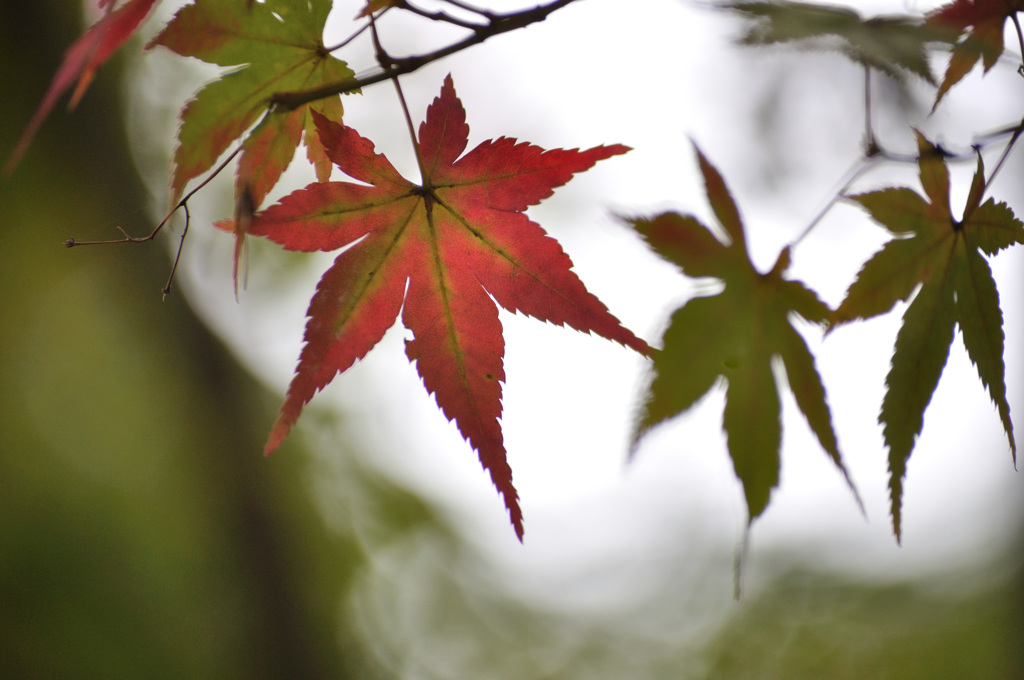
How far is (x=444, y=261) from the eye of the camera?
537 mm

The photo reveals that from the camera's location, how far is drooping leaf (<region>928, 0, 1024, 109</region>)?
60 cm

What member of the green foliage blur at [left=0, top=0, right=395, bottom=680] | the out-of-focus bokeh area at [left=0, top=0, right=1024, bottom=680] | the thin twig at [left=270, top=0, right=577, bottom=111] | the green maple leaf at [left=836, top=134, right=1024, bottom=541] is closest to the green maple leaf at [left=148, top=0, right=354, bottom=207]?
the thin twig at [left=270, top=0, right=577, bottom=111]

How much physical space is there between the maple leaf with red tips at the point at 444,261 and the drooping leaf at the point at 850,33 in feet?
0.65

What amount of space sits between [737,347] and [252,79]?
0.59 meters

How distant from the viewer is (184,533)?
3.18 m

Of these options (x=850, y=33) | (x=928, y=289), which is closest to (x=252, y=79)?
(x=850, y=33)

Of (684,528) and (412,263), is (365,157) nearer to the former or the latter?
(412,263)

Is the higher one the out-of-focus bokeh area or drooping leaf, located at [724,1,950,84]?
drooping leaf, located at [724,1,950,84]

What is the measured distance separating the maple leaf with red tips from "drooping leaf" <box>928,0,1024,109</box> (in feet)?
1.48

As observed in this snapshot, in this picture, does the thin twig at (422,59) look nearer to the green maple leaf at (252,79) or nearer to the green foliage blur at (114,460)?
the green maple leaf at (252,79)

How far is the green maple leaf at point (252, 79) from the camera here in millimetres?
448

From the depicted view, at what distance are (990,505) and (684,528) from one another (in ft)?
7.43

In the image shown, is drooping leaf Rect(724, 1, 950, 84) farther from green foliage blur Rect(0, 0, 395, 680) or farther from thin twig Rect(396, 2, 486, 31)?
green foliage blur Rect(0, 0, 395, 680)

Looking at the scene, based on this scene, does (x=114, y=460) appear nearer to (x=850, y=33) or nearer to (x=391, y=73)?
(x=391, y=73)
